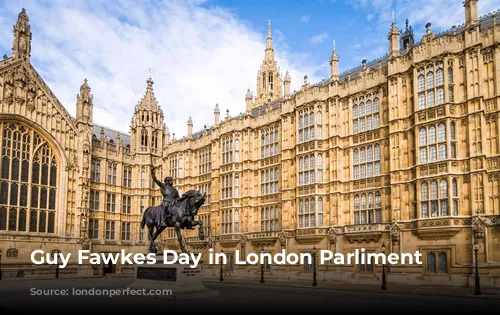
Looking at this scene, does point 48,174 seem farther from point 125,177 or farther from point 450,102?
point 450,102

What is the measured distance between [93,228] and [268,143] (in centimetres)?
2403

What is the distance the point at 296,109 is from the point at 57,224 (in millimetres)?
28772

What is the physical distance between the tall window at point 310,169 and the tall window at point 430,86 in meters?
11.0

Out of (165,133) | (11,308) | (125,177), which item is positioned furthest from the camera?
(165,133)

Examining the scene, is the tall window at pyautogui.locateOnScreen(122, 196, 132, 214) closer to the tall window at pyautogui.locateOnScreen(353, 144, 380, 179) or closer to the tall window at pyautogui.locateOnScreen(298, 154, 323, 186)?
the tall window at pyautogui.locateOnScreen(298, 154, 323, 186)

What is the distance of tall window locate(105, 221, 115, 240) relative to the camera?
6331 centimetres

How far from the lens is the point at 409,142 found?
40.5m

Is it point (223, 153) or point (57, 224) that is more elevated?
point (223, 153)

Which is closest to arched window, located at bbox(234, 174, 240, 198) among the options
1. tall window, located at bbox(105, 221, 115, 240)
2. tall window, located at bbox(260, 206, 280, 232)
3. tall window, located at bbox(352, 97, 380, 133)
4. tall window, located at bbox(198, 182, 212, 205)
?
tall window, located at bbox(260, 206, 280, 232)

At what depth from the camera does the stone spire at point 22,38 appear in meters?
54.3

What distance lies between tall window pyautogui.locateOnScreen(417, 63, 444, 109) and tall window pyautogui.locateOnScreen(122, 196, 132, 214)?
40.5 meters

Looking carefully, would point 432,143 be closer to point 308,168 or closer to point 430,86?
point 430,86

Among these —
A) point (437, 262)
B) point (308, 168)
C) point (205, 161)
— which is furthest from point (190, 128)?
point (437, 262)

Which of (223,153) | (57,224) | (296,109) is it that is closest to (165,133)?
(223,153)
